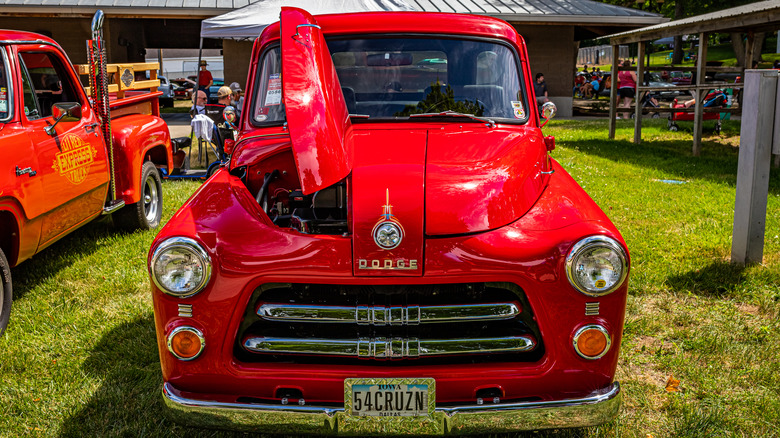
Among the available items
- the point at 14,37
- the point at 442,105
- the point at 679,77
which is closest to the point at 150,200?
the point at 14,37

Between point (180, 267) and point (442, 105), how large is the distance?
1.85 m

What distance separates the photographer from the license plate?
2.41 meters

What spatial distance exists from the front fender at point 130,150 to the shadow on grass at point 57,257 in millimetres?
620

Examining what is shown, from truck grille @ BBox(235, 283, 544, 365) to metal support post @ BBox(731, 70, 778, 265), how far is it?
3.35 m

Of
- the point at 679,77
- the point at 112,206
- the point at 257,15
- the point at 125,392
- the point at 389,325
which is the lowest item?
the point at 125,392

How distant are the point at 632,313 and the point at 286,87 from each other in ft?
9.23

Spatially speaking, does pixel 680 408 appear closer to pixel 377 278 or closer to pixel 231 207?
pixel 377 278

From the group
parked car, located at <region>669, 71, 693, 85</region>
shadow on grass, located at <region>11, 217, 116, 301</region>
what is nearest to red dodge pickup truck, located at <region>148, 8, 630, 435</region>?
shadow on grass, located at <region>11, 217, 116, 301</region>

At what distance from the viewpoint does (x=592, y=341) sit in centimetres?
250

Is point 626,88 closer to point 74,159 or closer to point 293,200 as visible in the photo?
point 74,159

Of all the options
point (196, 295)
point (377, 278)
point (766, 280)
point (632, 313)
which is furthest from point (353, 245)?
point (766, 280)

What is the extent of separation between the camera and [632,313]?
4.47m

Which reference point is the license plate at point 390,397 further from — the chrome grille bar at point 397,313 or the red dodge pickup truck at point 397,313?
the chrome grille bar at point 397,313

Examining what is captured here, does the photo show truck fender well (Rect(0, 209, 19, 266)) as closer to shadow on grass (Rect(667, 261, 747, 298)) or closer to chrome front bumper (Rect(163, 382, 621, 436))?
chrome front bumper (Rect(163, 382, 621, 436))
